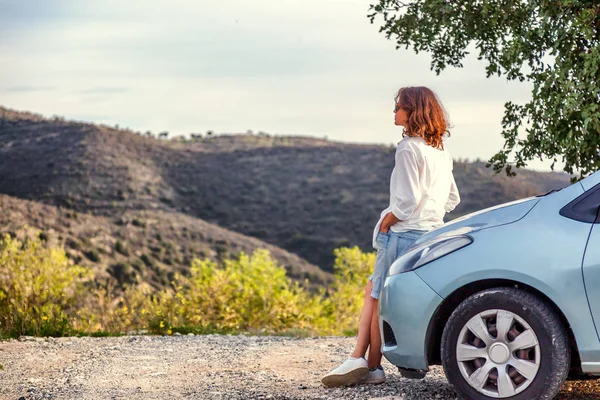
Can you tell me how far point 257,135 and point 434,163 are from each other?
6921 centimetres

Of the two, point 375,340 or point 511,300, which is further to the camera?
point 375,340

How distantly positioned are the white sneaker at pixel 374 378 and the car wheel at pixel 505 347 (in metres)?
1.12

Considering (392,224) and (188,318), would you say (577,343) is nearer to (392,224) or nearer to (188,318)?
(392,224)

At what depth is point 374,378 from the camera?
666 cm

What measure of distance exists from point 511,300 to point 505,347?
1.04ft

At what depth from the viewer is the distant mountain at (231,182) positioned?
47.8 m

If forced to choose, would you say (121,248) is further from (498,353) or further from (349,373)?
(498,353)

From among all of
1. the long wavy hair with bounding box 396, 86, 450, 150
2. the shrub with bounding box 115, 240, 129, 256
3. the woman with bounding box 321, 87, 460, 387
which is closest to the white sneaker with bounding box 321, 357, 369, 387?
the woman with bounding box 321, 87, 460, 387

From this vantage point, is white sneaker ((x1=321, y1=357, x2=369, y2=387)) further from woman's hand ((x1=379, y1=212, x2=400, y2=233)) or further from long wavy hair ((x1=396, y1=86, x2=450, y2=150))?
long wavy hair ((x1=396, y1=86, x2=450, y2=150))

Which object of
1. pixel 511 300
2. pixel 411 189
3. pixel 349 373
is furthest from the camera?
pixel 349 373

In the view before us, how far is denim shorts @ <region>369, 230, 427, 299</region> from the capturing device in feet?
20.7

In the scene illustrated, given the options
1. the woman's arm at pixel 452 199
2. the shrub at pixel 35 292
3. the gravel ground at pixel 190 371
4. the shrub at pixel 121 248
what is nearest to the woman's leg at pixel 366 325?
the gravel ground at pixel 190 371

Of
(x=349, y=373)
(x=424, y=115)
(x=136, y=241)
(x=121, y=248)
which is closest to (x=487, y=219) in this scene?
(x=424, y=115)

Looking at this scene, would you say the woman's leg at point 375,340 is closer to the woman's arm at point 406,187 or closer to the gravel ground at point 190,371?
the gravel ground at point 190,371
